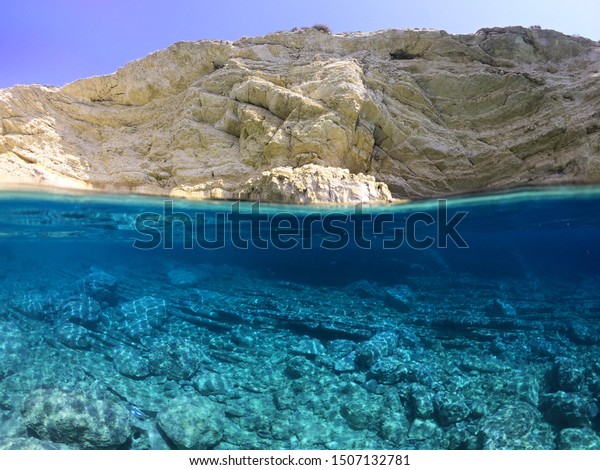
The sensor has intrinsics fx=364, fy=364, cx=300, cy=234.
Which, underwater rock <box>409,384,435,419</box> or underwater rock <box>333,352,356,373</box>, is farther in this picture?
underwater rock <box>333,352,356,373</box>

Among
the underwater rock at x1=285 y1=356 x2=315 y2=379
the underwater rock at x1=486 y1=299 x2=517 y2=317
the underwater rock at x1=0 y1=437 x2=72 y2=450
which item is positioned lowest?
the underwater rock at x1=0 y1=437 x2=72 y2=450

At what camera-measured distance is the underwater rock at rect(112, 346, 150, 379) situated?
23.5 feet

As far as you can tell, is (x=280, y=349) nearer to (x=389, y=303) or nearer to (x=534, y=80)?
(x=389, y=303)

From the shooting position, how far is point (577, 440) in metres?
5.18

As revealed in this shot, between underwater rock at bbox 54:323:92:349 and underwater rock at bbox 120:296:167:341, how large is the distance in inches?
33.0

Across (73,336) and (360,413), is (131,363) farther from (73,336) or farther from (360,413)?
(360,413)

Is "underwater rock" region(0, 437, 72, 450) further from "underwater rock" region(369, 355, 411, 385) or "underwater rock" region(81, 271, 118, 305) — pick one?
"underwater rock" region(81, 271, 118, 305)

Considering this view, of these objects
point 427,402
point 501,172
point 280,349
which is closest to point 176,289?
point 280,349

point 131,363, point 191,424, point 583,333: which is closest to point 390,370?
point 191,424

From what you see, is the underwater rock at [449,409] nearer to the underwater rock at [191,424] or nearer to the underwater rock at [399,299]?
the underwater rock at [191,424]

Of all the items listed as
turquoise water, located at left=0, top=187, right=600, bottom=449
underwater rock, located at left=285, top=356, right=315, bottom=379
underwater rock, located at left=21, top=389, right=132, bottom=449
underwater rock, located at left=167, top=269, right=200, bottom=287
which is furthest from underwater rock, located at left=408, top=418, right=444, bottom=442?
underwater rock, located at left=167, top=269, right=200, bottom=287

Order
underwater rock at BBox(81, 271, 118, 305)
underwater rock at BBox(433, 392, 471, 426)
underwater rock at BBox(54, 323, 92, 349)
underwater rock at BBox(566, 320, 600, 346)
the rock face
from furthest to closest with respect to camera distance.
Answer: the rock face, underwater rock at BBox(81, 271, 118, 305), underwater rock at BBox(566, 320, 600, 346), underwater rock at BBox(54, 323, 92, 349), underwater rock at BBox(433, 392, 471, 426)

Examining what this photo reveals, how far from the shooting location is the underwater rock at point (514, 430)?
5172 millimetres

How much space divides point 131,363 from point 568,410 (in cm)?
777
